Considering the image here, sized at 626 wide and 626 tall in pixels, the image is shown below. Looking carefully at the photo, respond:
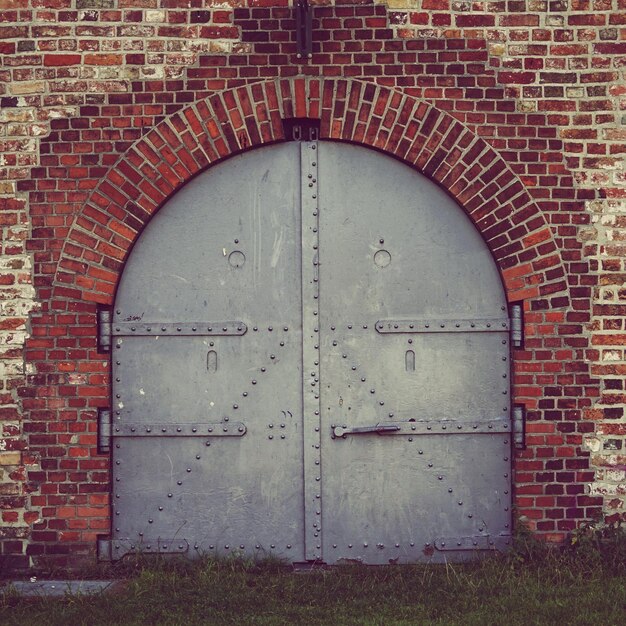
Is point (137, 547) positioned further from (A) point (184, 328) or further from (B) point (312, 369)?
(B) point (312, 369)

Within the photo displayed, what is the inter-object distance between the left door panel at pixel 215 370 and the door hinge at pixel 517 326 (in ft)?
4.54

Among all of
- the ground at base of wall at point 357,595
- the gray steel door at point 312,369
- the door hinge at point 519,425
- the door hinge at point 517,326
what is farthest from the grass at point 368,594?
the door hinge at point 517,326

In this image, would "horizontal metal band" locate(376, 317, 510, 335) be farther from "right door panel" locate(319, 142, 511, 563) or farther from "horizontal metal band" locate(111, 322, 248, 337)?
"horizontal metal band" locate(111, 322, 248, 337)

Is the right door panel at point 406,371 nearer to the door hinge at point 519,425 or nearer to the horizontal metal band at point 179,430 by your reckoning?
the door hinge at point 519,425

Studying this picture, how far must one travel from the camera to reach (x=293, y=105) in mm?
5613

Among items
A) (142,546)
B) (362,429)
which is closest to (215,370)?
(362,429)

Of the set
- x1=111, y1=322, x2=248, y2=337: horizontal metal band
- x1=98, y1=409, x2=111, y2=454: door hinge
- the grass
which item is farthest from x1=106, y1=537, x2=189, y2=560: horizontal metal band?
x1=111, y1=322, x2=248, y2=337: horizontal metal band

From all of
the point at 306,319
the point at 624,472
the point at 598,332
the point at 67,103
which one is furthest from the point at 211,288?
the point at 624,472

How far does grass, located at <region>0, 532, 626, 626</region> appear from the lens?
4660 mm

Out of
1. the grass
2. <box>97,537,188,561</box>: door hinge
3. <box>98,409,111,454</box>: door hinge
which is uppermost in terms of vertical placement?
<box>98,409,111,454</box>: door hinge

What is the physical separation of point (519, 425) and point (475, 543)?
31.6 inches

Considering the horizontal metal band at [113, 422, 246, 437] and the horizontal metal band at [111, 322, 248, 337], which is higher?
the horizontal metal band at [111, 322, 248, 337]

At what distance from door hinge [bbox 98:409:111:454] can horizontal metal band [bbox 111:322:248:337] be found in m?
0.52

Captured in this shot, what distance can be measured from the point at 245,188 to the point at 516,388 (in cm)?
216
